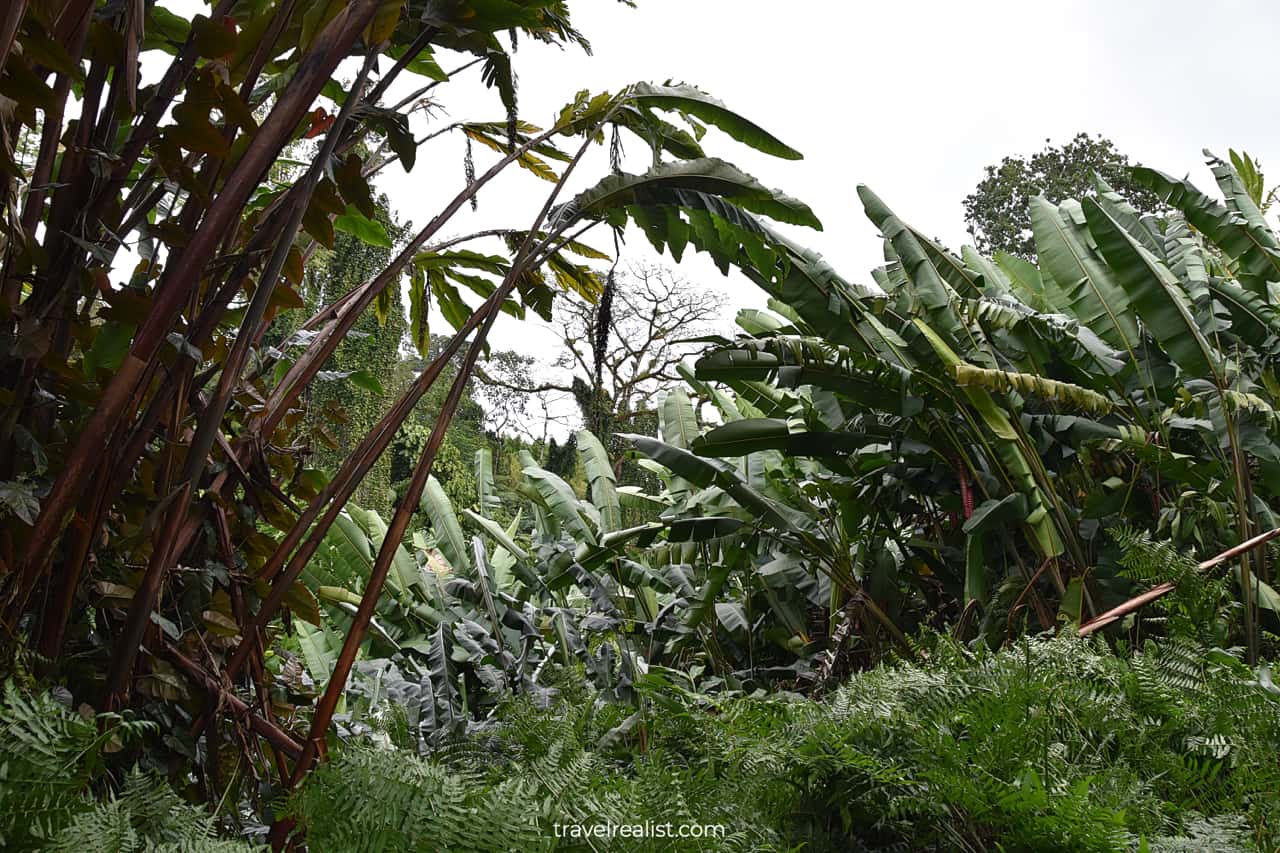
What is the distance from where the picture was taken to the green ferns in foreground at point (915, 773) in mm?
953

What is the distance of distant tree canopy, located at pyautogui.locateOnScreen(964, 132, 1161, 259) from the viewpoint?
1934cm

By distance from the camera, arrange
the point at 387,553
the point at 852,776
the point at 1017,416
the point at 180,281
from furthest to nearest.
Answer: the point at 1017,416 → the point at 387,553 → the point at 852,776 → the point at 180,281

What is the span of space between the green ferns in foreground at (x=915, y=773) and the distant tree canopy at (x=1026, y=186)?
777 inches

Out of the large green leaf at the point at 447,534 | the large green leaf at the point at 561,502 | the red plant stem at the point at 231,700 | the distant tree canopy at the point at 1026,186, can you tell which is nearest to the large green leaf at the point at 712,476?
the large green leaf at the point at 561,502

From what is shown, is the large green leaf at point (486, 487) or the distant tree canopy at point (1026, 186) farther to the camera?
the distant tree canopy at point (1026, 186)

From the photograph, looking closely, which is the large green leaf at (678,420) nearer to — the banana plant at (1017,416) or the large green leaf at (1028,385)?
the banana plant at (1017,416)

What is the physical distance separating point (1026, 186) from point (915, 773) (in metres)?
21.8

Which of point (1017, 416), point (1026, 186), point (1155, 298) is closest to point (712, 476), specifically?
point (1017, 416)

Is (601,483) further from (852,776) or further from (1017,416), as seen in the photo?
(852,776)

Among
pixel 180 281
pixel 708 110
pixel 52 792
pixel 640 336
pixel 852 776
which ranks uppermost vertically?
pixel 640 336

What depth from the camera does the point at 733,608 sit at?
4113 mm

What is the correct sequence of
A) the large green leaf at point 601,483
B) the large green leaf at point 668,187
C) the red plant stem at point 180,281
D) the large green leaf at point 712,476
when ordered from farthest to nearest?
1. the large green leaf at point 601,483
2. the large green leaf at point 712,476
3. the large green leaf at point 668,187
4. the red plant stem at point 180,281

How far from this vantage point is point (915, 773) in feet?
3.86

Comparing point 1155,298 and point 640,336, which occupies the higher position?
point 640,336
